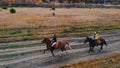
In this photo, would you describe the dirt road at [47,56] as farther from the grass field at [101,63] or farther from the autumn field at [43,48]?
the grass field at [101,63]

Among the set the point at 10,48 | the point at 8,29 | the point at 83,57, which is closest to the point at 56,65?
the point at 83,57

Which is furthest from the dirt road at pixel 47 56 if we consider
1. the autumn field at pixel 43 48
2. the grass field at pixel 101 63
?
the grass field at pixel 101 63

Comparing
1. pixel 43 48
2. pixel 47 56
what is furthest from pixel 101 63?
pixel 43 48

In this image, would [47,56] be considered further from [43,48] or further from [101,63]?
[101,63]

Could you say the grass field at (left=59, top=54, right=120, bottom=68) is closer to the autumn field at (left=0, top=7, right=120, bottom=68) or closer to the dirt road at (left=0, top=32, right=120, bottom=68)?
the autumn field at (left=0, top=7, right=120, bottom=68)

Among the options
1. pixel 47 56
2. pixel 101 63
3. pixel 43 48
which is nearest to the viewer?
pixel 101 63

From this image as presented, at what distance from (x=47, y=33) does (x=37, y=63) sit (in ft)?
63.9

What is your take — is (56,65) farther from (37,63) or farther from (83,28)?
(83,28)

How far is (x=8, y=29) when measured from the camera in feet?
159

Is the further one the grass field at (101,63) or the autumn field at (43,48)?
the autumn field at (43,48)

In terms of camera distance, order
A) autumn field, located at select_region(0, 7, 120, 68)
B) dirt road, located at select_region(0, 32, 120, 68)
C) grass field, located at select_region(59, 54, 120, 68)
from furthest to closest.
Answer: autumn field, located at select_region(0, 7, 120, 68) < dirt road, located at select_region(0, 32, 120, 68) < grass field, located at select_region(59, 54, 120, 68)

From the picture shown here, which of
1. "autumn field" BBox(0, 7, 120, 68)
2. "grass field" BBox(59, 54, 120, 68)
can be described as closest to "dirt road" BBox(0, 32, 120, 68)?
"autumn field" BBox(0, 7, 120, 68)

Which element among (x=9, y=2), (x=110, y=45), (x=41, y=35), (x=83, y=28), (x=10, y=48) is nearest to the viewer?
(x=10, y=48)

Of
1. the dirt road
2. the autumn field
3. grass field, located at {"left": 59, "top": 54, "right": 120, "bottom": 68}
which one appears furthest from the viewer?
the autumn field
